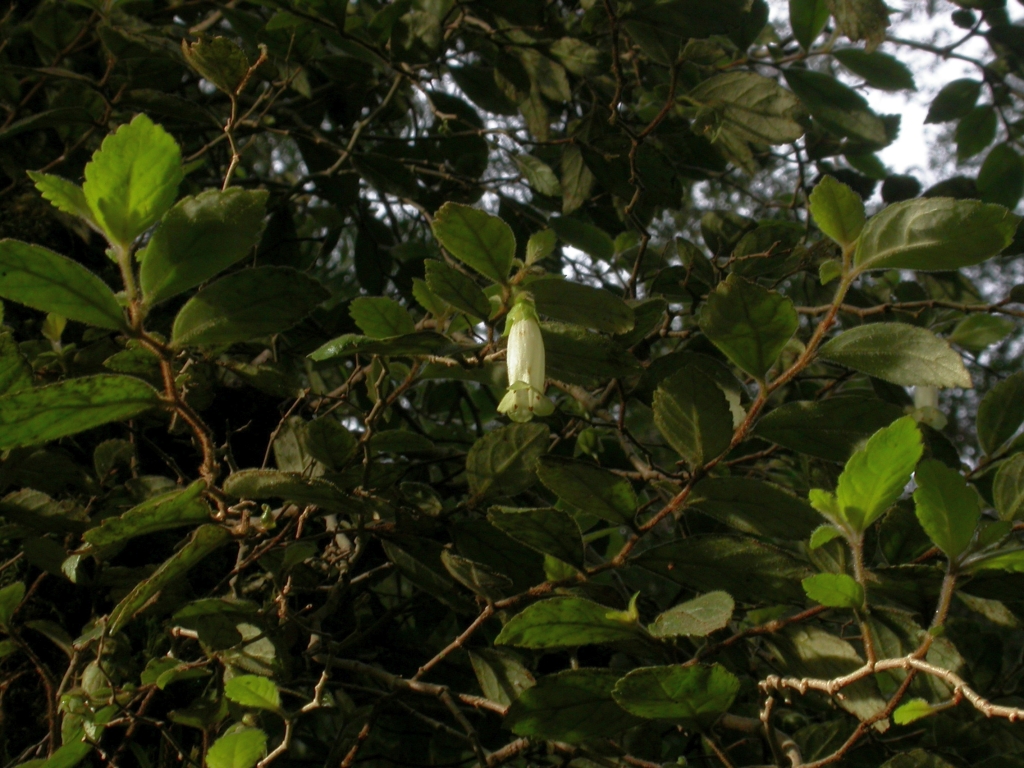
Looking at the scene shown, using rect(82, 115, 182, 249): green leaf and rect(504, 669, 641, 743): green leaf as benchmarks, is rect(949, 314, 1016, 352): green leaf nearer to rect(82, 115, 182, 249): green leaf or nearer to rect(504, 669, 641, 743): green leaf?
rect(504, 669, 641, 743): green leaf

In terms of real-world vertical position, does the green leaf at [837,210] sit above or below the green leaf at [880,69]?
above

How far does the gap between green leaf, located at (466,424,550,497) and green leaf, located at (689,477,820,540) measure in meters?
0.19

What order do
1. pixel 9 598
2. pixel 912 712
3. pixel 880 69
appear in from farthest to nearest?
pixel 880 69, pixel 9 598, pixel 912 712

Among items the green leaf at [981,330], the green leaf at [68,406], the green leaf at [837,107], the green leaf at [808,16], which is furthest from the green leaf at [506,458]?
the green leaf at [808,16]

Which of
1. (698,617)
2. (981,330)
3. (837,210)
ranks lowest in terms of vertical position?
(981,330)

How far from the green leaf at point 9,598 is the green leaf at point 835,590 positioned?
787 mm

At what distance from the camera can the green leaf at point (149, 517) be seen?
63 cm

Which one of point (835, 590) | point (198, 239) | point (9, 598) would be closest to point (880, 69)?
point (835, 590)

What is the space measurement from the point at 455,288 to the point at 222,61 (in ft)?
1.06

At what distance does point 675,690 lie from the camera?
611mm

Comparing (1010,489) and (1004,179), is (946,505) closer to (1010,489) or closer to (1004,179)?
(1010,489)

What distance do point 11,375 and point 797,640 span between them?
71cm

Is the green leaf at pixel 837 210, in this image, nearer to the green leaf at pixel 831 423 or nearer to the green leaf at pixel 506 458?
the green leaf at pixel 831 423

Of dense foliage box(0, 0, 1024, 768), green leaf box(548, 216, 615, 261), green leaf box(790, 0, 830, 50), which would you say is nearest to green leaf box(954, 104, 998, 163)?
dense foliage box(0, 0, 1024, 768)
